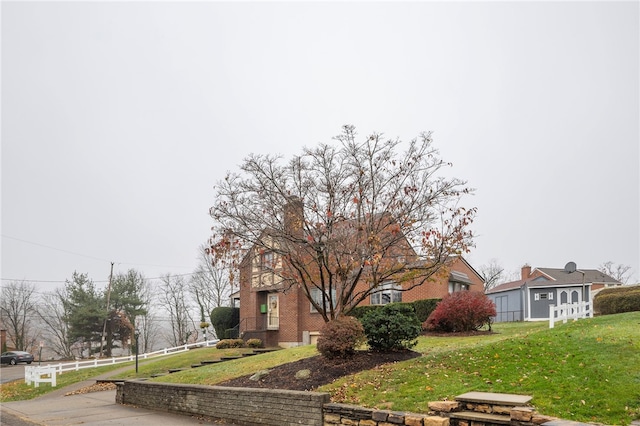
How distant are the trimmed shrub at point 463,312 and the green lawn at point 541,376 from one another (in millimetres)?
5277

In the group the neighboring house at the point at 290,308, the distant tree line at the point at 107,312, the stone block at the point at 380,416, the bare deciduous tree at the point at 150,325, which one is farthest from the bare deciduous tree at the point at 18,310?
the stone block at the point at 380,416

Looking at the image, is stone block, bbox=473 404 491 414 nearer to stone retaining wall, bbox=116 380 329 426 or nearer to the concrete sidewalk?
stone retaining wall, bbox=116 380 329 426

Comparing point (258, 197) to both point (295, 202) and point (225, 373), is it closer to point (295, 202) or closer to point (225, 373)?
point (295, 202)

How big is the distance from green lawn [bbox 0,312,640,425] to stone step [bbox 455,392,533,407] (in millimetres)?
386

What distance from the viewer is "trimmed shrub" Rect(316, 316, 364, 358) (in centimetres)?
1334

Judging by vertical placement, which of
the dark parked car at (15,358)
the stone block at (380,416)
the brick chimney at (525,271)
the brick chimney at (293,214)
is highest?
the brick chimney at (293,214)

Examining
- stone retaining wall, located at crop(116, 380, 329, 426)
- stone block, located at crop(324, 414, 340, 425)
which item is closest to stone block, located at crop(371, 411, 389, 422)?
stone block, located at crop(324, 414, 340, 425)

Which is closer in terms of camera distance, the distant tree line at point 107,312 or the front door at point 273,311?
the front door at point 273,311

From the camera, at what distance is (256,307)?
3484 cm

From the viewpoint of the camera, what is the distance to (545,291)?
144ft

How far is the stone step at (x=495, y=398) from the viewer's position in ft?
26.2

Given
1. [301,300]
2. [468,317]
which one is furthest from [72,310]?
[468,317]

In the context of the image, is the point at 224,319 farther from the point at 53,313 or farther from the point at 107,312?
the point at 53,313

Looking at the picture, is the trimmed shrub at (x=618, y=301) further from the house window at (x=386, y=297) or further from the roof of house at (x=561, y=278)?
the roof of house at (x=561, y=278)
